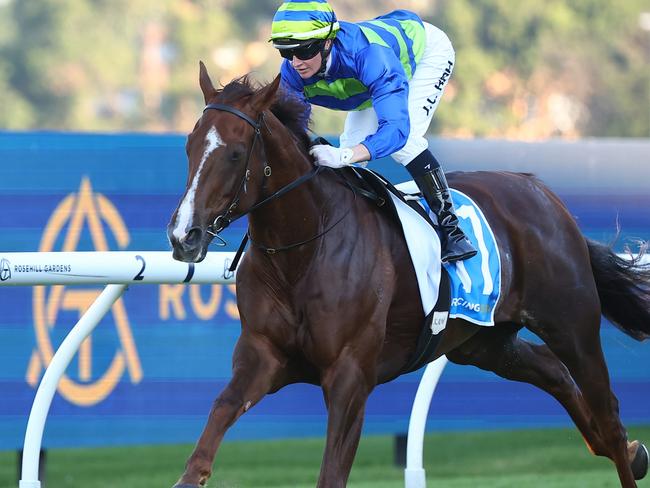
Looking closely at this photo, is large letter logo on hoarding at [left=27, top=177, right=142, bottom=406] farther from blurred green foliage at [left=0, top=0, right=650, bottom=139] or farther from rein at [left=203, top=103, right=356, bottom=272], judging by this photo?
blurred green foliage at [left=0, top=0, right=650, bottom=139]

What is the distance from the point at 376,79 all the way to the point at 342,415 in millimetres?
1009

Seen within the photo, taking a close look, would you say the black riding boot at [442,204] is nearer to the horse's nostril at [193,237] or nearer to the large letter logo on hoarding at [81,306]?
the horse's nostril at [193,237]

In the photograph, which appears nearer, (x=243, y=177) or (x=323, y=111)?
(x=243, y=177)

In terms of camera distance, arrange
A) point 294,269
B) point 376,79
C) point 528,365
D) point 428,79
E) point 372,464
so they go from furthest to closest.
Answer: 1. point 372,464
2. point 528,365
3. point 428,79
4. point 376,79
5. point 294,269

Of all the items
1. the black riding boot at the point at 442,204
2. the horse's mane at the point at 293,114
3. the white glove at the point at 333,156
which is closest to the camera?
the white glove at the point at 333,156

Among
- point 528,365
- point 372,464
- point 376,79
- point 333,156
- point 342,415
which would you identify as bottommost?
point 372,464

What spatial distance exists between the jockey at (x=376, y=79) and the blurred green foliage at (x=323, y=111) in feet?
82.5

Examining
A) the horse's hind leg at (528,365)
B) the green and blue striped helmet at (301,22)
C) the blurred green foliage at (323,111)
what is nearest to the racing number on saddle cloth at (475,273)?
the horse's hind leg at (528,365)

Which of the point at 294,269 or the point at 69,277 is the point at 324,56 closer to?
the point at 294,269

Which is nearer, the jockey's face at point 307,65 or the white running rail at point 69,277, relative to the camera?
the jockey's face at point 307,65

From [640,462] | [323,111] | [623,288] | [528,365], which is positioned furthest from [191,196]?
[323,111]

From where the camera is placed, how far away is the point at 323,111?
30.3 meters

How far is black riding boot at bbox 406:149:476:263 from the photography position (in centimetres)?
419

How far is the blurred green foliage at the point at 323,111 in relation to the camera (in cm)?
3186
